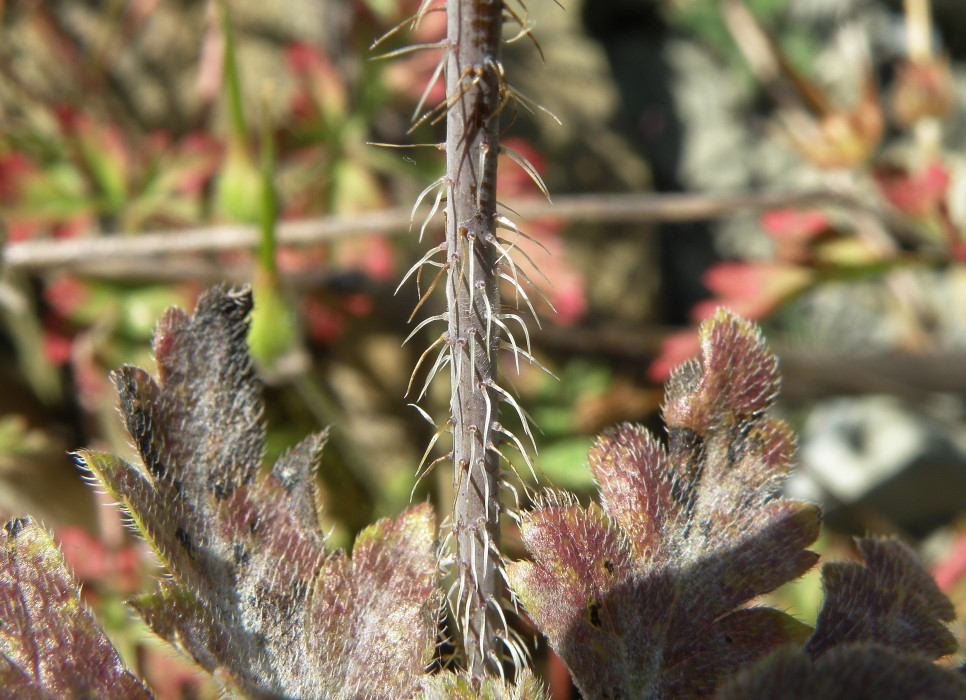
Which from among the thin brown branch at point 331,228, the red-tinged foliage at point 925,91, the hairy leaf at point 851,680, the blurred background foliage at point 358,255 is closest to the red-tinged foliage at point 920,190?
the blurred background foliage at point 358,255

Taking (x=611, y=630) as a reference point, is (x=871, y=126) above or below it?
above

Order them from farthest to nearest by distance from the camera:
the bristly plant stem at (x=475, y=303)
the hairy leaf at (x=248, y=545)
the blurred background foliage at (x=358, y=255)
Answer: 1. the blurred background foliage at (x=358, y=255)
2. the hairy leaf at (x=248, y=545)
3. the bristly plant stem at (x=475, y=303)

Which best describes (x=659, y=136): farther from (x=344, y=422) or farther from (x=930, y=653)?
(x=930, y=653)

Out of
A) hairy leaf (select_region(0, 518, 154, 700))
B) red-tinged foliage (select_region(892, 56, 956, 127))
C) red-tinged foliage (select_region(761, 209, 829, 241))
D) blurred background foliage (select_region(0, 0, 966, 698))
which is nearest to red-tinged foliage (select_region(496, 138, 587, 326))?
blurred background foliage (select_region(0, 0, 966, 698))

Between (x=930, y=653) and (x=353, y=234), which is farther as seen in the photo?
(x=353, y=234)

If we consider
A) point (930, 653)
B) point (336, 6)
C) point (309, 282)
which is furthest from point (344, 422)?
point (930, 653)

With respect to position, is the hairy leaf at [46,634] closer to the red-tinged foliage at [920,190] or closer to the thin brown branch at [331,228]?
the thin brown branch at [331,228]

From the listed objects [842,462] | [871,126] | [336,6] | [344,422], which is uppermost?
[336,6]
